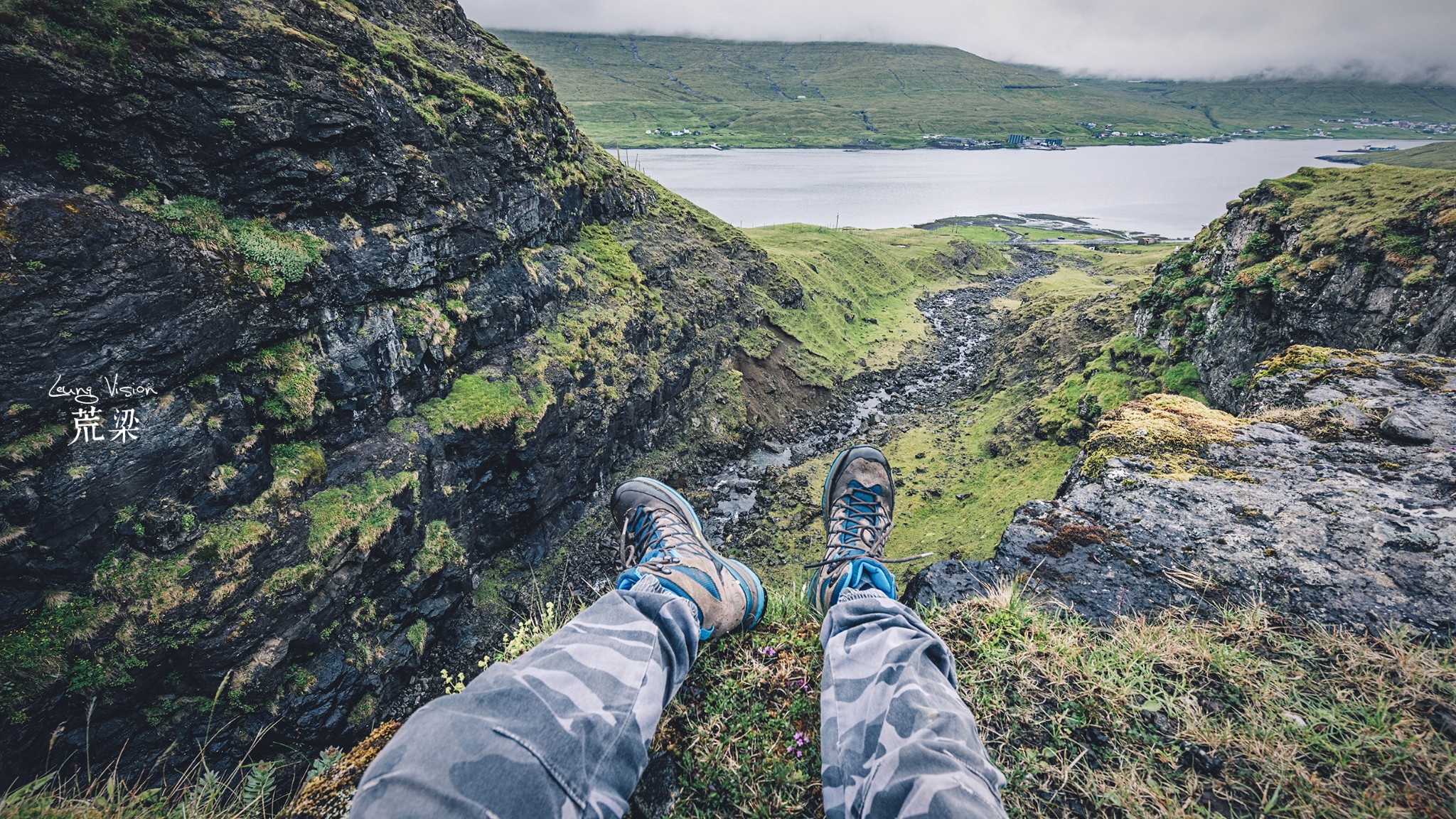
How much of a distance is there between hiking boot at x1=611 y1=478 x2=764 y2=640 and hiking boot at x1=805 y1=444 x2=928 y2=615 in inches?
22.7

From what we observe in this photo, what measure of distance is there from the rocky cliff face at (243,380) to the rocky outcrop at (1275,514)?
8.18 m

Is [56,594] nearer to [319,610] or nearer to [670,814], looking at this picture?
[319,610]

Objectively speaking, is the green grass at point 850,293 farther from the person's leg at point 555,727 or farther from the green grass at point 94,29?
the person's leg at point 555,727

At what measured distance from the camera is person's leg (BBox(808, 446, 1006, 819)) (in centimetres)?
210

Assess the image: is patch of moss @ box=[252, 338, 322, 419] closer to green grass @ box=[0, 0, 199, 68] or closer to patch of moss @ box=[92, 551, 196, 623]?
patch of moss @ box=[92, 551, 196, 623]

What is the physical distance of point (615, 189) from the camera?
23.0 metres

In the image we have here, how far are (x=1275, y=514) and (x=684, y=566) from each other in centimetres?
525

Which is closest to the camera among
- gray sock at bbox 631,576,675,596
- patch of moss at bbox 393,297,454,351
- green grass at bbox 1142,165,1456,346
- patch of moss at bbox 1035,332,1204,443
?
gray sock at bbox 631,576,675,596

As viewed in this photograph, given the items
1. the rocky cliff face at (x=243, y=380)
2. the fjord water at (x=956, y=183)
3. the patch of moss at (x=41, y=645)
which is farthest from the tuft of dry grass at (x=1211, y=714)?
the fjord water at (x=956, y=183)

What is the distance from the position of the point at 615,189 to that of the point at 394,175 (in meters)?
12.8

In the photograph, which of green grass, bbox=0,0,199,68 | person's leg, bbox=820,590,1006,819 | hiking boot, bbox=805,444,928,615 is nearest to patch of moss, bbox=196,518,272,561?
green grass, bbox=0,0,199,68

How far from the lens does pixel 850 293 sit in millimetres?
38844

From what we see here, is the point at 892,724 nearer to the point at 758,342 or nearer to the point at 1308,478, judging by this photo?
the point at 1308,478

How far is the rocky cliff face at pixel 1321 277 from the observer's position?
9516 mm
